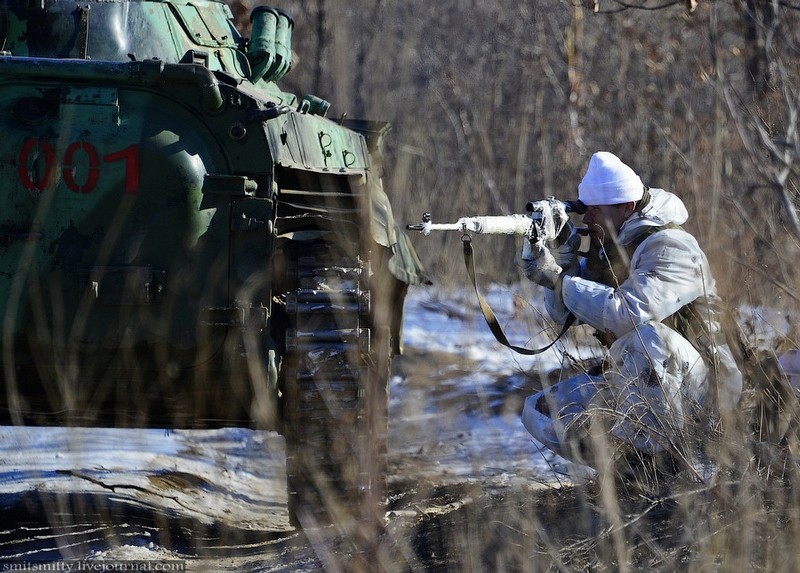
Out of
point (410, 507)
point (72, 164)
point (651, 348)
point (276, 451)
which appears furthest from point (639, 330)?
point (276, 451)

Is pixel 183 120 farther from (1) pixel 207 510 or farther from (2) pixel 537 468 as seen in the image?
(2) pixel 537 468

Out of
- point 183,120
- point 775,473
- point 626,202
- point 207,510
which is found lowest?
point 207,510

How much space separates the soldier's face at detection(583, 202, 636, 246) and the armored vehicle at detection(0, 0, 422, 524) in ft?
3.19

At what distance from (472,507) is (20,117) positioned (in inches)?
101

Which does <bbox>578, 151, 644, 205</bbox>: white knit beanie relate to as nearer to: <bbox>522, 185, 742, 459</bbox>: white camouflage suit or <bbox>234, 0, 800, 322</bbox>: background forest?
<bbox>522, 185, 742, 459</bbox>: white camouflage suit

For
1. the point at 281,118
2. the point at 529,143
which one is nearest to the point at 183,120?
the point at 281,118

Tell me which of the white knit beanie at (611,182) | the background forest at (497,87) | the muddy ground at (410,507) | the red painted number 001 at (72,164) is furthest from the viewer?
the background forest at (497,87)

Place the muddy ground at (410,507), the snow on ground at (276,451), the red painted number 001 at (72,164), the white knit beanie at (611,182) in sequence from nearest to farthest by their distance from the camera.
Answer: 1. the muddy ground at (410,507)
2. the white knit beanie at (611,182)
3. the red painted number 001 at (72,164)
4. the snow on ground at (276,451)

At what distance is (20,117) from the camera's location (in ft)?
16.8

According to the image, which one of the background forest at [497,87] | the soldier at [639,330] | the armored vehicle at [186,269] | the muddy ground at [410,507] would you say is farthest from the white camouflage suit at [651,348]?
the background forest at [497,87]

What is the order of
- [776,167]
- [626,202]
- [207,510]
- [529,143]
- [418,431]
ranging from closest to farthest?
[776,167] < [626,202] < [207,510] < [418,431] < [529,143]

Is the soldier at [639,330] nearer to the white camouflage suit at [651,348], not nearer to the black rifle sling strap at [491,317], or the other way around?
the white camouflage suit at [651,348]

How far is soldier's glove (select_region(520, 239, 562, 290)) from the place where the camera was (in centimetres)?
493

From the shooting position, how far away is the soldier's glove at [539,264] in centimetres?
493
